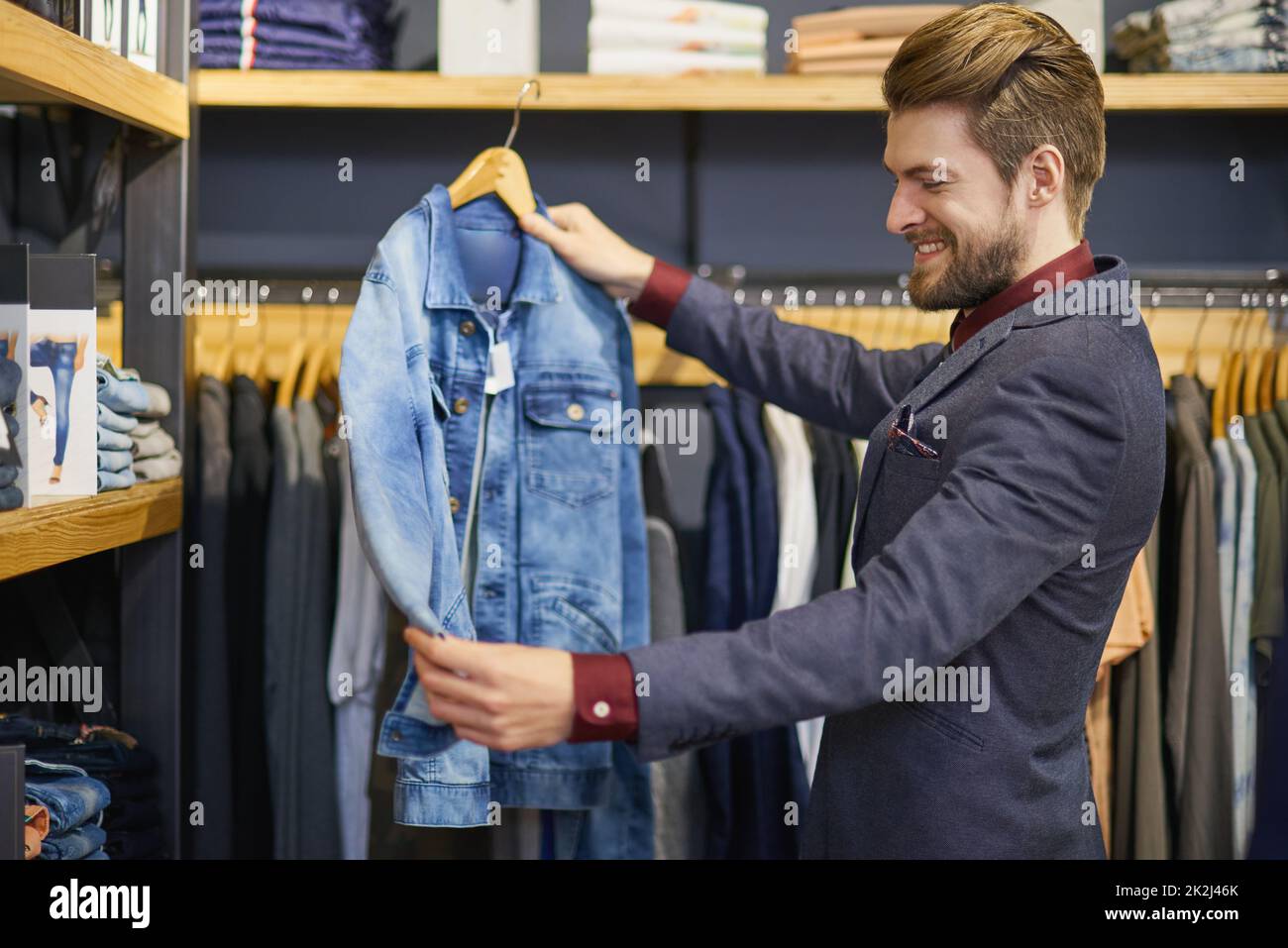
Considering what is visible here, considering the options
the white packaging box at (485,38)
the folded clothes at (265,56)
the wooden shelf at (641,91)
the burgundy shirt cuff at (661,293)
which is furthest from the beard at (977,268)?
the folded clothes at (265,56)

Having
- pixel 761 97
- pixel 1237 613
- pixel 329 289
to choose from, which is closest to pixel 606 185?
pixel 761 97

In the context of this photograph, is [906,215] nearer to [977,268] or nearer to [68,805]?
[977,268]

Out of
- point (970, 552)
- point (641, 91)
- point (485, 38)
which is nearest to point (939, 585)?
point (970, 552)

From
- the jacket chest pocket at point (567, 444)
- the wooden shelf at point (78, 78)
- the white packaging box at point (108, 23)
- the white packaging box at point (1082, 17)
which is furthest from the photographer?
the white packaging box at point (1082, 17)

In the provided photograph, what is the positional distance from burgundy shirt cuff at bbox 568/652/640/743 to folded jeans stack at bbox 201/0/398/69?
4.93 ft

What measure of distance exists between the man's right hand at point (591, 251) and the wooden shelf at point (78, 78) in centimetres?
56

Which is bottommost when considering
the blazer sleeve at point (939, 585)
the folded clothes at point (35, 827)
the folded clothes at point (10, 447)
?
the folded clothes at point (35, 827)

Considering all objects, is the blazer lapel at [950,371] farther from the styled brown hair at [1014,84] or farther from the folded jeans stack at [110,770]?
the folded jeans stack at [110,770]

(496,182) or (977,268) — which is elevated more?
(496,182)

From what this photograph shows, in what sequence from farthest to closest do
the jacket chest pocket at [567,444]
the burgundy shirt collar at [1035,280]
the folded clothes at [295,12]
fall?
1. the folded clothes at [295,12]
2. the jacket chest pocket at [567,444]
3. the burgundy shirt collar at [1035,280]

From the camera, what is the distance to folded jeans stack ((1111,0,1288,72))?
7.07ft

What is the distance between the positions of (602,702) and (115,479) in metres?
0.90

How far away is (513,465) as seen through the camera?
181 centimetres

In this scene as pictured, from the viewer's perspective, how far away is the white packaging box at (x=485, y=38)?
2164mm
